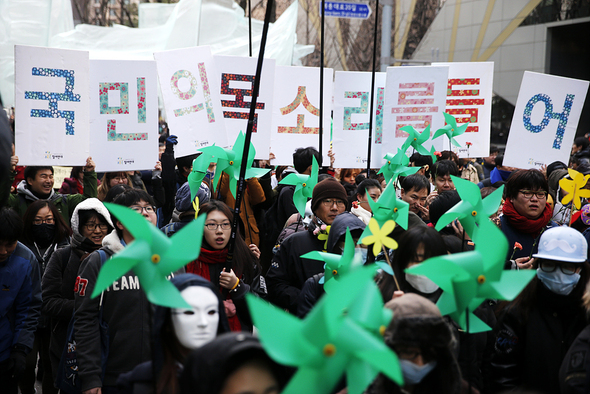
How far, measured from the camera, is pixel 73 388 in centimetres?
346

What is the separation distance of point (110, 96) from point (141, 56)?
9060mm

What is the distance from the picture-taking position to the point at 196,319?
2213 mm

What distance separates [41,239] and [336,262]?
2.58 meters

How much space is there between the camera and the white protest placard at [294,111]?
780 cm

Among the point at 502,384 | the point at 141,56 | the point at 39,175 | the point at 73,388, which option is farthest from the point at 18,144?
the point at 141,56

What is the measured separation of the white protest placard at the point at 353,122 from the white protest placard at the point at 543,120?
5.55 ft

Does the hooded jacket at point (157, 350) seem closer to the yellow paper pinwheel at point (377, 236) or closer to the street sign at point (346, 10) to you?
the yellow paper pinwheel at point (377, 236)

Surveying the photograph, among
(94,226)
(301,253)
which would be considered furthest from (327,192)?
(94,226)

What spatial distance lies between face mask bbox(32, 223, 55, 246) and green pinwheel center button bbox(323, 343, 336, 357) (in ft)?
11.8

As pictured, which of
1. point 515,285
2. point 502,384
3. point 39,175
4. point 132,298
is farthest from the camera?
point 39,175

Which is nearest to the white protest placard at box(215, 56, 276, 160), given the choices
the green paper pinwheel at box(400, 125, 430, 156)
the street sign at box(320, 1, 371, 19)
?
the green paper pinwheel at box(400, 125, 430, 156)

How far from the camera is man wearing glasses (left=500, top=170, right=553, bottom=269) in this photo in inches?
167

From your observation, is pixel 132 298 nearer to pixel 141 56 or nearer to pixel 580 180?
pixel 580 180

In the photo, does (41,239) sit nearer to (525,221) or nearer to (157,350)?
(157,350)
